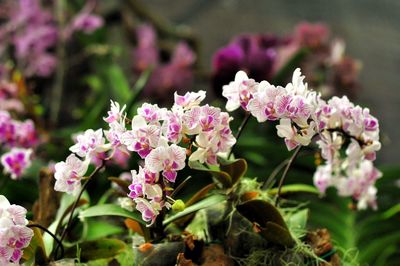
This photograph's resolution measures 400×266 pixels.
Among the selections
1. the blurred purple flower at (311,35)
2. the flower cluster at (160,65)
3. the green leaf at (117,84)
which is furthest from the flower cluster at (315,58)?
the green leaf at (117,84)

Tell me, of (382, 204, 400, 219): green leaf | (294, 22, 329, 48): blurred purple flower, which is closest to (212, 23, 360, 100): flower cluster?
(294, 22, 329, 48): blurred purple flower

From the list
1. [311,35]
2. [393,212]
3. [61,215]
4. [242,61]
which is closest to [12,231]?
[61,215]

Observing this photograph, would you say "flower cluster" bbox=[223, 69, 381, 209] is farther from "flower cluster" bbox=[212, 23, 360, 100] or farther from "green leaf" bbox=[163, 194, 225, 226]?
"flower cluster" bbox=[212, 23, 360, 100]

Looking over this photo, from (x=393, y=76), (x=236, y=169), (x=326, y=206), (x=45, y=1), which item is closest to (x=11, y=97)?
(x=45, y=1)

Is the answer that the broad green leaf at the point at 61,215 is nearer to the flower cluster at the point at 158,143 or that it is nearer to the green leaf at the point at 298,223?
the flower cluster at the point at 158,143

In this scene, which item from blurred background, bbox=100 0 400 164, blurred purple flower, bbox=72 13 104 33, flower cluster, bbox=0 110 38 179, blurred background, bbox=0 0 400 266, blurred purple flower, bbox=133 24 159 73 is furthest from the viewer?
blurred background, bbox=100 0 400 164

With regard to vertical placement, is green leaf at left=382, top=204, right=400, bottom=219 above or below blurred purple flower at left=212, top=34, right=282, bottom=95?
below

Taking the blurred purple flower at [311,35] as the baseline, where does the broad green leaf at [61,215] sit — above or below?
below
